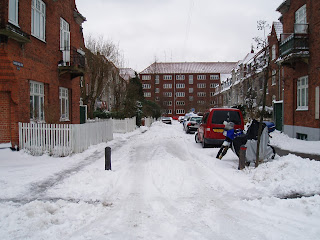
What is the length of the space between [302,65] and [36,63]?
1477 centimetres

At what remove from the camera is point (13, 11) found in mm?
11023

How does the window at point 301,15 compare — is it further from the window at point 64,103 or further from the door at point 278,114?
the window at point 64,103

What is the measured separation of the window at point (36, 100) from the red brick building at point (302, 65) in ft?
39.5

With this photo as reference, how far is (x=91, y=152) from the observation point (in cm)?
1220

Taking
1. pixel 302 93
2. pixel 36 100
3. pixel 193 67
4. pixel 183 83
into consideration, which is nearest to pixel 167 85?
pixel 183 83

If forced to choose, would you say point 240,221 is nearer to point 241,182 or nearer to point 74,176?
point 241,182

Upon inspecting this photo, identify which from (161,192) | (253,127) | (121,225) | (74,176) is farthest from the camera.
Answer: (253,127)

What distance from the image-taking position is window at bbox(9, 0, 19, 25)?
35.4ft

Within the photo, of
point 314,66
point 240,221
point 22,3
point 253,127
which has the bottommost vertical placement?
point 240,221

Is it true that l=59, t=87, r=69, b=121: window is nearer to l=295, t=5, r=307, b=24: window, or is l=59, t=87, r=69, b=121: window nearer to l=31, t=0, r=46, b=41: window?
l=31, t=0, r=46, b=41: window

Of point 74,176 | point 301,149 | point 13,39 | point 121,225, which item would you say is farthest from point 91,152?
point 301,149

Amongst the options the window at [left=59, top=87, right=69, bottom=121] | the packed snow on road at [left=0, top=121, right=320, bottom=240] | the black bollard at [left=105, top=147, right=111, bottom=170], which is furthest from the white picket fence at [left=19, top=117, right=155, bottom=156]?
the window at [left=59, top=87, right=69, bottom=121]

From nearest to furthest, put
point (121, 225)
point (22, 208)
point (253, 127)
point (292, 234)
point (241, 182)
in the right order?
point (292, 234)
point (121, 225)
point (22, 208)
point (241, 182)
point (253, 127)

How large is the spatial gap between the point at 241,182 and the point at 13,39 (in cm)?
986
